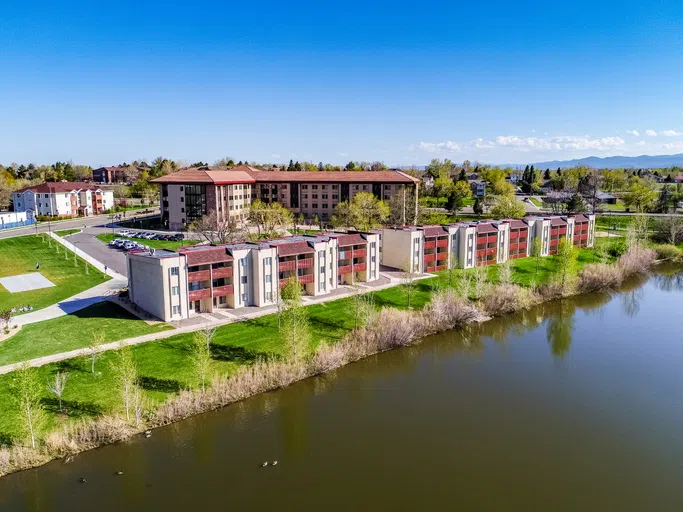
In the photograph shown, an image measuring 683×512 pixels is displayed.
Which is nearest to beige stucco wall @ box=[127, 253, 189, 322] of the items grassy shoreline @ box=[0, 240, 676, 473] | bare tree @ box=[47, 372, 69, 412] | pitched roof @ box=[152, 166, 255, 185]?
grassy shoreline @ box=[0, 240, 676, 473]

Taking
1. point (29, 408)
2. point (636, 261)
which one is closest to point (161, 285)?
point (29, 408)

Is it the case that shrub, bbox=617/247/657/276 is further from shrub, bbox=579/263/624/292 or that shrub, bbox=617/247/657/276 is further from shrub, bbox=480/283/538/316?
shrub, bbox=480/283/538/316

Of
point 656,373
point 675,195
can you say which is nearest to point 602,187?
point 675,195

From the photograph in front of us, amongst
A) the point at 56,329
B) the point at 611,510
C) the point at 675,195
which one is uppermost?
the point at 675,195

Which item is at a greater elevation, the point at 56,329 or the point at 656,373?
the point at 56,329

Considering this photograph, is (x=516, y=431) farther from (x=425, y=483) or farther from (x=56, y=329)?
(x=56, y=329)

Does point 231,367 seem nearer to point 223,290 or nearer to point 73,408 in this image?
point 73,408
